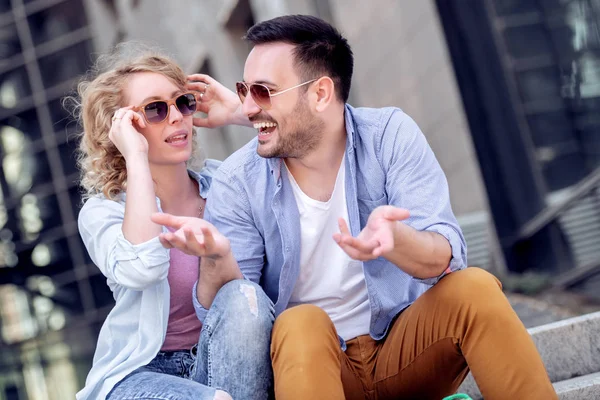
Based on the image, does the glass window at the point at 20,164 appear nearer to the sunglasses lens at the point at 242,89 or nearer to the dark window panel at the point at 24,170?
the dark window panel at the point at 24,170

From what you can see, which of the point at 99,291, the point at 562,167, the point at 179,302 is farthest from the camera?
the point at 99,291

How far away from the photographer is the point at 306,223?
310cm

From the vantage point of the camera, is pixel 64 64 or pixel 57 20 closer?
pixel 64 64

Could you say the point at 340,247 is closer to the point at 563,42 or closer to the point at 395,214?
the point at 395,214

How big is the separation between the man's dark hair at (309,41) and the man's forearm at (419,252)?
2.71 feet

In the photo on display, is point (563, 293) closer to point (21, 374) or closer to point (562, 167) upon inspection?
point (562, 167)

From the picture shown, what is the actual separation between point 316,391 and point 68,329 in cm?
1753

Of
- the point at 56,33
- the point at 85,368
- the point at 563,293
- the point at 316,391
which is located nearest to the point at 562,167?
the point at 563,293

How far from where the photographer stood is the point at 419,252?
2637 millimetres

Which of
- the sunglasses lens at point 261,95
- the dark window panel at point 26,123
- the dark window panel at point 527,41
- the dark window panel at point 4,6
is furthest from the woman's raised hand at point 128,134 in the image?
the dark window panel at point 4,6

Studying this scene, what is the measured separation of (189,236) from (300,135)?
74cm

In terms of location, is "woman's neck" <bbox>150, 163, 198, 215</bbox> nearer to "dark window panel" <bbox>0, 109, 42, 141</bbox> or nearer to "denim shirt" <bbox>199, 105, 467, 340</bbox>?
"denim shirt" <bbox>199, 105, 467, 340</bbox>

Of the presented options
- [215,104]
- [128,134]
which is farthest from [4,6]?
[128,134]

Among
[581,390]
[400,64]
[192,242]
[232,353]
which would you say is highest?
[400,64]
